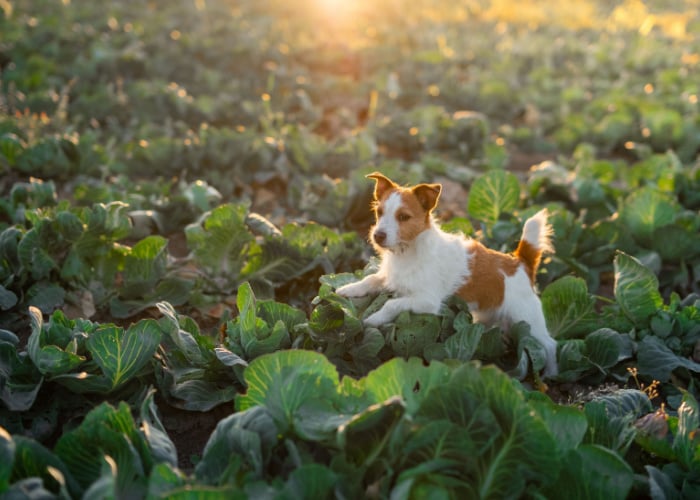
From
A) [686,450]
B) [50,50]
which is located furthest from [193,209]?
[50,50]

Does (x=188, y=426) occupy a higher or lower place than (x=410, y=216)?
lower

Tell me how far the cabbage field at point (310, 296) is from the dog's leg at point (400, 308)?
0.18 ft

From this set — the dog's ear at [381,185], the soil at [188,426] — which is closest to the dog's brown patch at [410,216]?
the dog's ear at [381,185]

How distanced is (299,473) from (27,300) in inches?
99.0

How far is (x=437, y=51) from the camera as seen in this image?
1223 centimetres

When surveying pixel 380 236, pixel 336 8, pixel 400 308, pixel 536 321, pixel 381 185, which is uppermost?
pixel 336 8

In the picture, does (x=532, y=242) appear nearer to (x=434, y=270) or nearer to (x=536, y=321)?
(x=536, y=321)

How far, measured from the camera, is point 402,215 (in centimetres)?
325

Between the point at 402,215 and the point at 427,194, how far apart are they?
0.16 metres

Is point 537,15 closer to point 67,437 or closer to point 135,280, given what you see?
point 135,280

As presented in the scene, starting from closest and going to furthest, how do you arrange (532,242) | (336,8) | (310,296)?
(532,242), (310,296), (336,8)

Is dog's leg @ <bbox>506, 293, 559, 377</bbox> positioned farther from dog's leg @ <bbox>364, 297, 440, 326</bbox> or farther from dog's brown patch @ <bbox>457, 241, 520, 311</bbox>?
dog's leg @ <bbox>364, 297, 440, 326</bbox>

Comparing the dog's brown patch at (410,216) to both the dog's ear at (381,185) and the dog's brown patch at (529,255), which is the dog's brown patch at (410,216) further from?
the dog's brown patch at (529,255)

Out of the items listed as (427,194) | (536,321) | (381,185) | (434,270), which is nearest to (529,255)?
(536,321)
